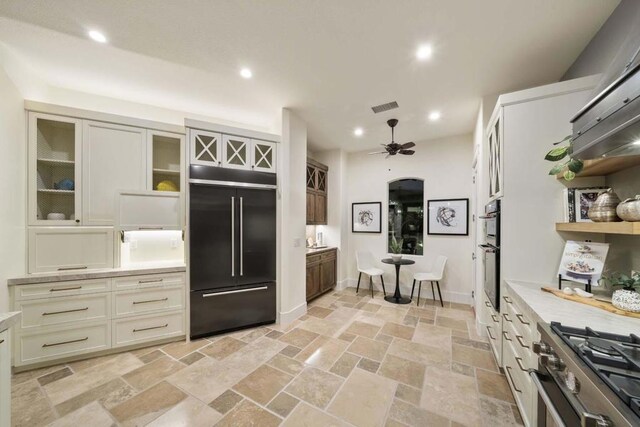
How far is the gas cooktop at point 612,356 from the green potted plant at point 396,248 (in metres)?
3.13

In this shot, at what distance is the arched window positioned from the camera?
15.6 ft

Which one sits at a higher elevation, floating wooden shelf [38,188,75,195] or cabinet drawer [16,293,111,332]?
floating wooden shelf [38,188,75,195]

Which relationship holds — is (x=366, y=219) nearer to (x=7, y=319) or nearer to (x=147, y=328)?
(x=147, y=328)

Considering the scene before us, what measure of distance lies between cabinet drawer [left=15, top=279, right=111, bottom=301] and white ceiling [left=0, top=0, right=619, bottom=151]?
7.47ft

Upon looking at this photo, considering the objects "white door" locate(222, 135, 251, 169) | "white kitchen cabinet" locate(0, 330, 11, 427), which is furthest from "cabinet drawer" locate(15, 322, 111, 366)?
"white door" locate(222, 135, 251, 169)

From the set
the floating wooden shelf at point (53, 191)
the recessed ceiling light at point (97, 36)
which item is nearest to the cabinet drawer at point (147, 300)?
the floating wooden shelf at point (53, 191)

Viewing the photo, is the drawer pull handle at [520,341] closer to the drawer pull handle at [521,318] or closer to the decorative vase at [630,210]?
the drawer pull handle at [521,318]

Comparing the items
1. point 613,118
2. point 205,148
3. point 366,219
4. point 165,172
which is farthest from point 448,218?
point 165,172

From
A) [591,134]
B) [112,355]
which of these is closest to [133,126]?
[112,355]

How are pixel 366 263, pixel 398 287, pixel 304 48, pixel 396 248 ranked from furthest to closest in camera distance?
pixel 366 263, pixel 396 248, pixel 398 287, pixel 304 48

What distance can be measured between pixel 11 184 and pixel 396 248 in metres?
5.09

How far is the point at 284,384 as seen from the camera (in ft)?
6.91

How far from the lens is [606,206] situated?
1.54 meters

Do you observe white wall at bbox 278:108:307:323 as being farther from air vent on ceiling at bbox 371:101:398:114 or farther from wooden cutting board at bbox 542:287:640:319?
wooden cutting board at bbox 542:287:640:319
